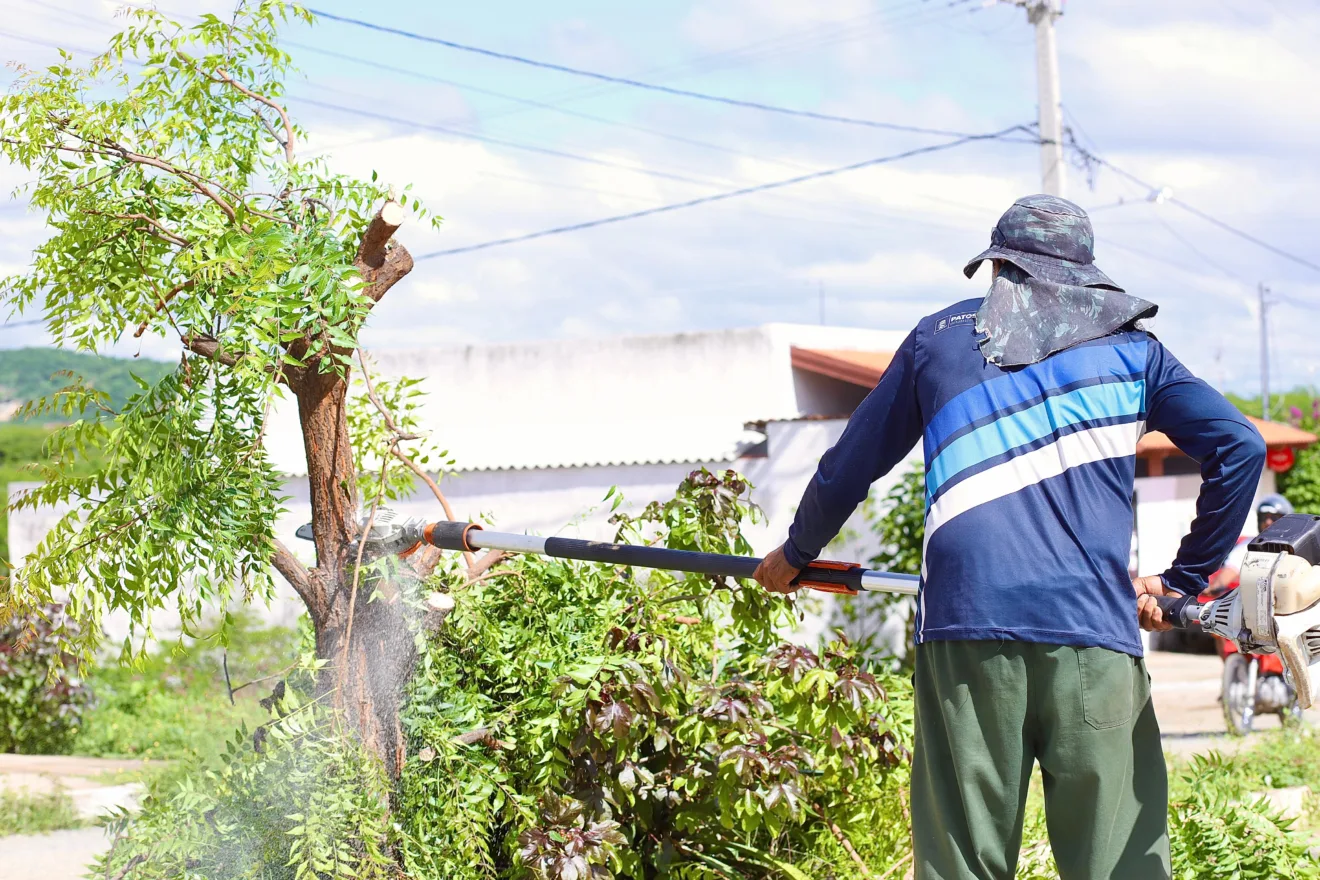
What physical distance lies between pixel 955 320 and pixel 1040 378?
22 centimetres

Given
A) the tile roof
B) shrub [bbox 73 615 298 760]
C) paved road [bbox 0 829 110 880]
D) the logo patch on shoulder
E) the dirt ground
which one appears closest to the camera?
the logo patch on shoulder

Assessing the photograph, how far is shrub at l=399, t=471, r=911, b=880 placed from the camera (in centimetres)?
329

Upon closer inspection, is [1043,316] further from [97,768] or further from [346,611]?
[97,768]

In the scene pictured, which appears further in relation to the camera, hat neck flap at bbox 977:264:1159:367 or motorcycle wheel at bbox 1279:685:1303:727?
motorcycle wheel at bbox 1279:685:1303:727

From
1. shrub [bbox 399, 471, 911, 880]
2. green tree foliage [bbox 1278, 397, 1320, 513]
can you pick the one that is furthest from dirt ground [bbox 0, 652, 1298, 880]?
green tree foliage [bbox 1278, 397, 1320, 513]

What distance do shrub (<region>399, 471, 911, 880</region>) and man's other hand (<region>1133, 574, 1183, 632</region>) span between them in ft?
3.30

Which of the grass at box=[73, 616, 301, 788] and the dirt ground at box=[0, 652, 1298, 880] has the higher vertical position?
the grass at box=[73, 616, 301, 788]

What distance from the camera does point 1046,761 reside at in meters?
2.41

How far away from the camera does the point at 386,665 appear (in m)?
3.47

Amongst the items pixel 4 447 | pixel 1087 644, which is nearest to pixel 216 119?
pixel 1087 644

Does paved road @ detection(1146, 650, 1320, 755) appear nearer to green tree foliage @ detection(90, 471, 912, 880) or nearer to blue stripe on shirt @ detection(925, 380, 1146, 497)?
green tree foliage @ detection(90, 471, 912, 880)

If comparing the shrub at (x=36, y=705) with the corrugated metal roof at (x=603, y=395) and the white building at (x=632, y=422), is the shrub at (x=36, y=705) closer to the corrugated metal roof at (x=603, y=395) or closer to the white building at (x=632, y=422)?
the white building at (x=632, y=422)

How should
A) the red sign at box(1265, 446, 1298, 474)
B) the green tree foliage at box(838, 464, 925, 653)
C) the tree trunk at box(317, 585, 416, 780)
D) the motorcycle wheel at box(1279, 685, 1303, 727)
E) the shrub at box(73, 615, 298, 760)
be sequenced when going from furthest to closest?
the red sign at box(1265, 446, 1298, 474) < the green tree foliage at box(838, 464, 925, 653) < the shrub at box(73, 615, 298, 760) < the motorcycle wheel at box(1279, 685, 1303, 727) < the tree trunk at box(317, 585, 416, 780)

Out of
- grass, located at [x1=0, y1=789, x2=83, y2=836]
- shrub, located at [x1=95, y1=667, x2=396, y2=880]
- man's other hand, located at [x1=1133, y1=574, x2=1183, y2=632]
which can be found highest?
man's other hand, located at [x1=1133, y1=574, x2=1183, y2=632]
